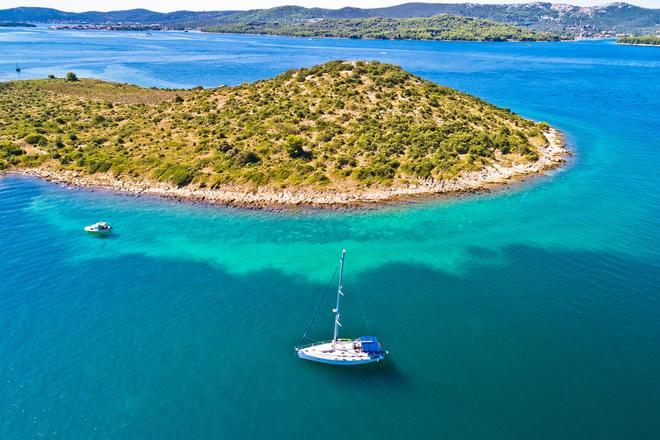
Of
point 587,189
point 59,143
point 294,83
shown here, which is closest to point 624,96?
point 587,189

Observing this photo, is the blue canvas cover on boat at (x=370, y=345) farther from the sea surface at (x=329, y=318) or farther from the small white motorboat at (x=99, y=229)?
the small white motorboat at (x=99, y=229)

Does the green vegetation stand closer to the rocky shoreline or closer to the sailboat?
the rocky shoreline

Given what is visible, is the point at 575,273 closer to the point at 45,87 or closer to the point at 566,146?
the point at 566,146

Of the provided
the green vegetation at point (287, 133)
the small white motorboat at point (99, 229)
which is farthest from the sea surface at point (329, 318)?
the green vegetation at point (287, 133)

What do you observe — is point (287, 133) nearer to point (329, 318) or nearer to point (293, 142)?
point (293, 142)

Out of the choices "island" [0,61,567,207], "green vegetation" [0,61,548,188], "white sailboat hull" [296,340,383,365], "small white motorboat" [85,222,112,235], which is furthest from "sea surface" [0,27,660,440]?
"green vegetation" [0,61,548,188]
